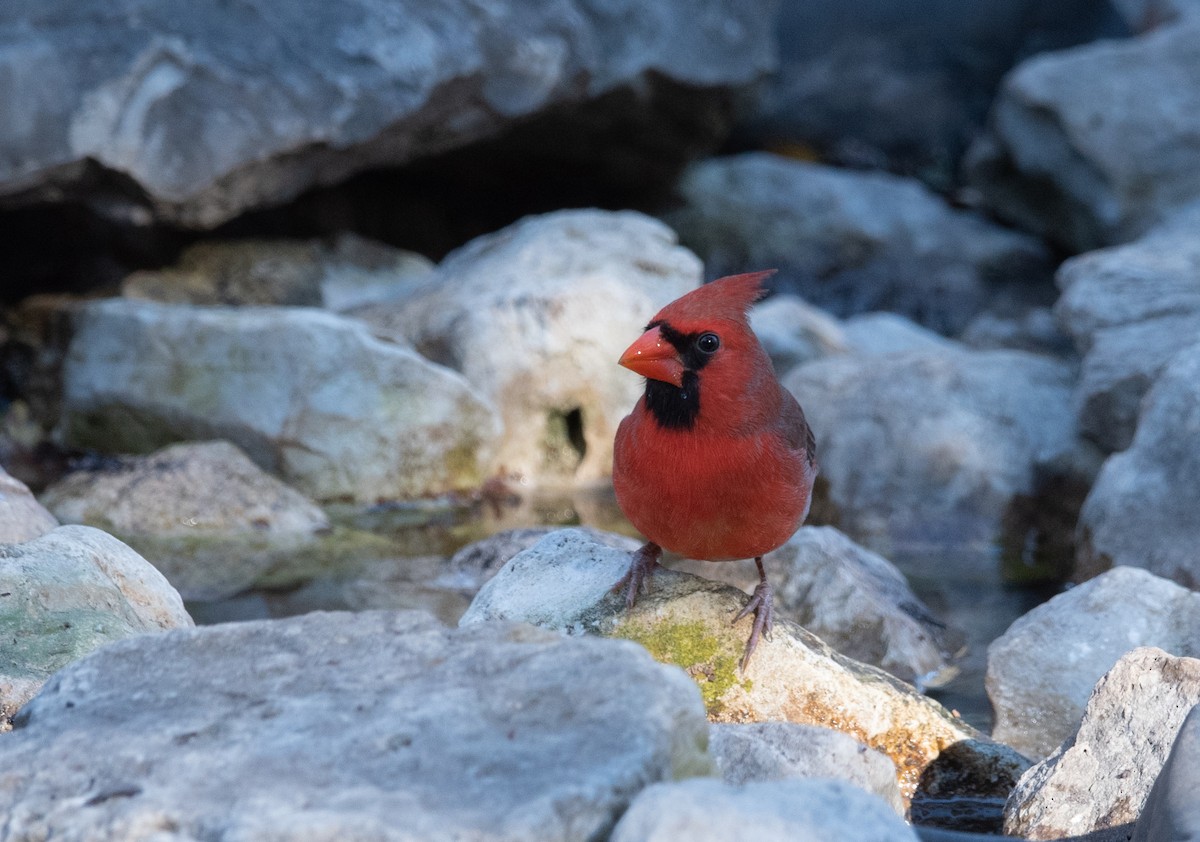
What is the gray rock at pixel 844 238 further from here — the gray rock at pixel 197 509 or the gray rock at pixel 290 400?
the gray rock at pixel 197 509

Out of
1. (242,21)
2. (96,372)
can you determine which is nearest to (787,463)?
(96,372)

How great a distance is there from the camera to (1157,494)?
16.5 feet

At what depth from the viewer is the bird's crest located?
2900mm

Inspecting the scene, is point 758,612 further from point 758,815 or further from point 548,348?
point 548,348

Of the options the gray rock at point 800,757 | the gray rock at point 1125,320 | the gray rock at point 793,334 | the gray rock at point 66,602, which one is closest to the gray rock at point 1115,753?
the gray rock at point 800,757

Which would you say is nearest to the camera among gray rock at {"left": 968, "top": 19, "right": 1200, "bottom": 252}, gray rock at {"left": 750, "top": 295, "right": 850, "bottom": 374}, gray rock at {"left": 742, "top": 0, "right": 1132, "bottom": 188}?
gray rock at {"left": 750, "top": 295, "right": 850, "bottom": 374}

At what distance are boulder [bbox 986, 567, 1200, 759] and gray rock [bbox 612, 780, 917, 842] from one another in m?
1.96

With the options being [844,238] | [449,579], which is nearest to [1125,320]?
[449,579]

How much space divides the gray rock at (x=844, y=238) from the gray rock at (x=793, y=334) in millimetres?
2269

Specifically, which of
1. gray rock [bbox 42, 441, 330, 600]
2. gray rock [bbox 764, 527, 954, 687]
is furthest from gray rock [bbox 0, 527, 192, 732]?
gray rock [bbox 764, 527, 954, 687]

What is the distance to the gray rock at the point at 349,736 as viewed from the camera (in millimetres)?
1853

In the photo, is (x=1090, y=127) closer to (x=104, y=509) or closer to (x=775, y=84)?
(x=775, y=84)

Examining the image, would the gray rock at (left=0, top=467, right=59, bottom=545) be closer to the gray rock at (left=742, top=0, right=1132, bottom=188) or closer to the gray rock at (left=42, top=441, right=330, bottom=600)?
the gray rock at (left=42, top=441, right=330, bottom=600)

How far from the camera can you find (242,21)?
6.92 meters
